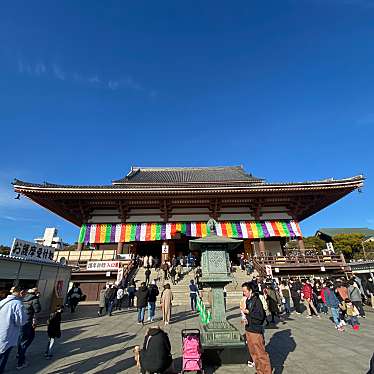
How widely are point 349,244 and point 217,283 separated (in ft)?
135

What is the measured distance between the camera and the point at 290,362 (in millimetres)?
4703

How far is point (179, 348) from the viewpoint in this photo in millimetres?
5664

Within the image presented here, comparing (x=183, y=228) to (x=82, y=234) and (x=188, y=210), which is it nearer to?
(x=188, y=210)

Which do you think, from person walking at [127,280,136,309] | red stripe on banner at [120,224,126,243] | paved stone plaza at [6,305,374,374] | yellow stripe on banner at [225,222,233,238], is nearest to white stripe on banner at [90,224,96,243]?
red stripe on banner at [120,224,126,243]

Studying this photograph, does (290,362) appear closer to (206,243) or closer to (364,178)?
(206,243)

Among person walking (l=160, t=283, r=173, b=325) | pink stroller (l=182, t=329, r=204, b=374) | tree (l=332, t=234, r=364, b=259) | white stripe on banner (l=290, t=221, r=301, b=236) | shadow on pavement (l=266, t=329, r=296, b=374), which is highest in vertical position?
tree (l=332, t=234, r=364, b=259)

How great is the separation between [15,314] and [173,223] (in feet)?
50.0

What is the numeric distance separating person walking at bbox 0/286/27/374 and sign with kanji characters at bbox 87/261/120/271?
37.3 feet

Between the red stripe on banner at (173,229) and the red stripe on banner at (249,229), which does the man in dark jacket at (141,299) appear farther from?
the red stripe on banner at (249,229)

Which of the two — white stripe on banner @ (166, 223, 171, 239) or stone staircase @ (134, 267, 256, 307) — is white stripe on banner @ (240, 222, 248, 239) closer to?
stone staircase @ (134, 267, 256, 307)

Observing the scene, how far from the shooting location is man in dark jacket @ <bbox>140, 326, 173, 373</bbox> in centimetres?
356

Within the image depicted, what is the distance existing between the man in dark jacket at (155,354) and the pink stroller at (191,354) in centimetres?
49

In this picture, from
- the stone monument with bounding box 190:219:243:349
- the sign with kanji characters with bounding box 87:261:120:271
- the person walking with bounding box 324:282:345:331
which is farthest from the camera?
the sign with kanji characters with bounding box 87:261:120:271

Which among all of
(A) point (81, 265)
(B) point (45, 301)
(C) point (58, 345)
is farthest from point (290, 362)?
(A) point (81, 265)
